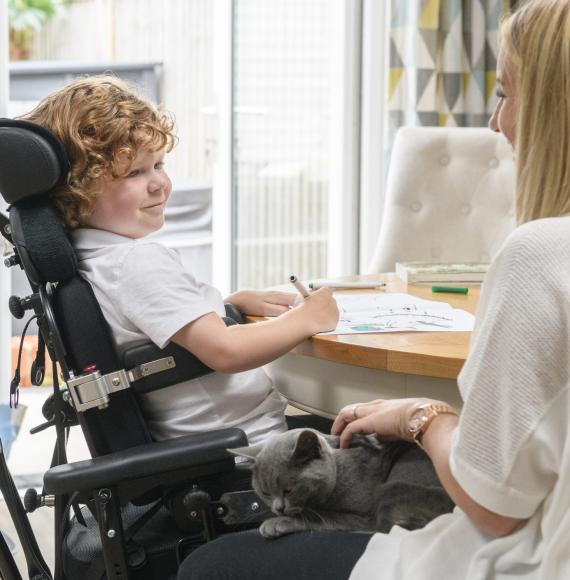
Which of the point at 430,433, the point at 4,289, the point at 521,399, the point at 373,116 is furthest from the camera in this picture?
the point at 373,116

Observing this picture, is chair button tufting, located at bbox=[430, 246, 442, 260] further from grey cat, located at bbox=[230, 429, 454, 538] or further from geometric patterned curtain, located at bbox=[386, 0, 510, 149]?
grey cat, located at bbox=[230, 429, 454, 538]

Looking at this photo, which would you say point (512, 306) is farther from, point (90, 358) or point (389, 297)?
point (389, 297)

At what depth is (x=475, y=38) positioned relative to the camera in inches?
133

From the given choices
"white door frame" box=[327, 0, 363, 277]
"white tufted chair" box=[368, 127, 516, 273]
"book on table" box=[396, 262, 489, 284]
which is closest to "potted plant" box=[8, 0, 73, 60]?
"white door frame" box=[327, 0, 363, 277]

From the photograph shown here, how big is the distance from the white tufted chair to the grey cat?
151 centimetres

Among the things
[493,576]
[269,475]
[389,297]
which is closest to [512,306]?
[493,576]

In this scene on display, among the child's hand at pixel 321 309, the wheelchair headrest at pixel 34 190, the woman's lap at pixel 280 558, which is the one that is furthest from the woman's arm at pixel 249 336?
the woman's lap at pixel 280 558

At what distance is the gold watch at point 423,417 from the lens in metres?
1.04

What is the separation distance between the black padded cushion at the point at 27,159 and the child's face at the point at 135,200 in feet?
0.48

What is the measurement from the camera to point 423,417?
1.05 meters

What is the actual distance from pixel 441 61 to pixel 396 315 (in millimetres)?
1978

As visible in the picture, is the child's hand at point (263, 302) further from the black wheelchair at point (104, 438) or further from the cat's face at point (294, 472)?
the cat's face at point (294, 472)

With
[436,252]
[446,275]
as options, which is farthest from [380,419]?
[436,252]

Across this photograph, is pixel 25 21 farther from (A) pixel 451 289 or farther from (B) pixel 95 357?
(B) pixel 95 357
